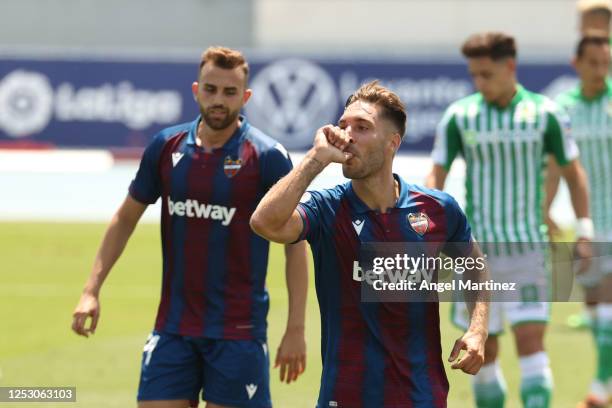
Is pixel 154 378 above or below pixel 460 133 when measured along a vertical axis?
below

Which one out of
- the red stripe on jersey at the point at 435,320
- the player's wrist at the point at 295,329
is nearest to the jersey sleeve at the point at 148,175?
the player's wrist at the point at 295,329

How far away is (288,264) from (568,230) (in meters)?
13.8

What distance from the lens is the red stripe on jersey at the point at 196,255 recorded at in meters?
6.89

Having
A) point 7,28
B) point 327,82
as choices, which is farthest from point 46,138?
point 7,28

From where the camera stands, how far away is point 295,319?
6.76 metres

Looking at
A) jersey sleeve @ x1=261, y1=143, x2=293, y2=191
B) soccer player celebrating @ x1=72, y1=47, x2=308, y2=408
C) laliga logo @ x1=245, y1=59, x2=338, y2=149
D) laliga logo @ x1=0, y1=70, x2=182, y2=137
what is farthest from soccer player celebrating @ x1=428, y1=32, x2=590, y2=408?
laliga logo @ x1=0, y1=70, x2=182, y2=137

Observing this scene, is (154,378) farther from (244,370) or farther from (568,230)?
(568,230)

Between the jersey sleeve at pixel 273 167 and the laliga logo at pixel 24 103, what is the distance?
23559 millimetres

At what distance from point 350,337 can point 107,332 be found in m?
7.47

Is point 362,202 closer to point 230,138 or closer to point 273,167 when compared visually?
point 273,167

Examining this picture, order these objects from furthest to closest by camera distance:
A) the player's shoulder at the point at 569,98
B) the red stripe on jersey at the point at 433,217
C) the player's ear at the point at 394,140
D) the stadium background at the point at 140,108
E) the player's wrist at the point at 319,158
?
1. the stadium background at the point at 140,108
2. the player's shoulder at the point at 569,98
3. the red stripe on jersey at the point at 433,217
4. the player's ear at the point at 394,140
5. the player's wrist at the point at 319,158

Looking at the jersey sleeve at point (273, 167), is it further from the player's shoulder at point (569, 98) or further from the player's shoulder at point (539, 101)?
the player's shoulder at point (569, 98)

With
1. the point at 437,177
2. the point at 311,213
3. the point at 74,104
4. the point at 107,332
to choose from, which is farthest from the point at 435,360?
the point at 74,104

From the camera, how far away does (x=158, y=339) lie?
6902 millimetres
